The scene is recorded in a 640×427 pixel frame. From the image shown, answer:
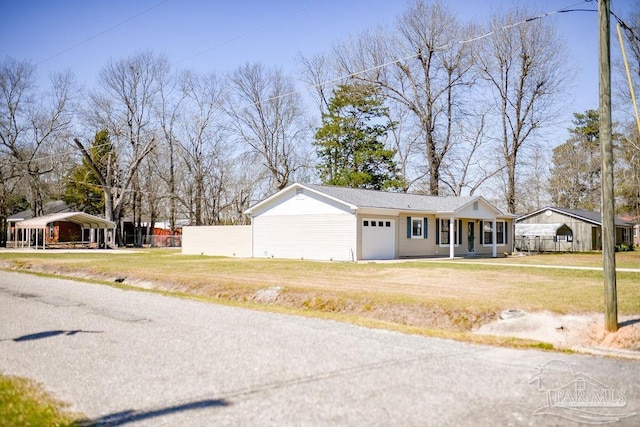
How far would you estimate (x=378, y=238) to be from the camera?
26062 millimetres

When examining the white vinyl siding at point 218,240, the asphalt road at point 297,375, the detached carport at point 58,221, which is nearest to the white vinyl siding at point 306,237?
the white vinyl siding at point 218,240

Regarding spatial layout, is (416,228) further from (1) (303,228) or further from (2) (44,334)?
(2) (44,334)

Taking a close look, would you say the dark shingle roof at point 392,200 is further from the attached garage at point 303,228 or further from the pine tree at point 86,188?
the pine tree at point 86,188

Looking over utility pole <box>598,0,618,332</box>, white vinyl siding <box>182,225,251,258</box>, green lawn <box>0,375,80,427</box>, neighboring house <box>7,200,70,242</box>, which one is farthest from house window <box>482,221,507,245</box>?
neighboring house <box>7,200,70,242</box>

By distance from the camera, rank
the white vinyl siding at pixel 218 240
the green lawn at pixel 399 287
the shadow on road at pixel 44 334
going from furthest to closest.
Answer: the white vinyl siding at pixel 218 240 → the green lawn at pixel 399 287 → the shadow on road at pixel 44 334

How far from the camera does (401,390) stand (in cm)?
555

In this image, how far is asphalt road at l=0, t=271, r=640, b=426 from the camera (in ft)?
15.9

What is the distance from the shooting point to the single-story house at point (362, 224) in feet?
82.9

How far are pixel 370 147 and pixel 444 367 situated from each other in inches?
1474

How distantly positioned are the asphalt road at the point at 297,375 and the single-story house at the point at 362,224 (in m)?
15.5

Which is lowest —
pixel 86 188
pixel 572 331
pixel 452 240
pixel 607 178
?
pixel 572 331

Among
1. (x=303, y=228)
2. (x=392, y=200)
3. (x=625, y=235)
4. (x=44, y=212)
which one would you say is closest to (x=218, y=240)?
(x=303, y=228)

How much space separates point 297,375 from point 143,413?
6.14 ft

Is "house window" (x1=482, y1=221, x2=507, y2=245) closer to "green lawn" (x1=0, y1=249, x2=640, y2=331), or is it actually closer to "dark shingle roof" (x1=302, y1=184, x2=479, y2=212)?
"dark shingle roof" (x1=302, y1=184, x2=479, y2=212)
